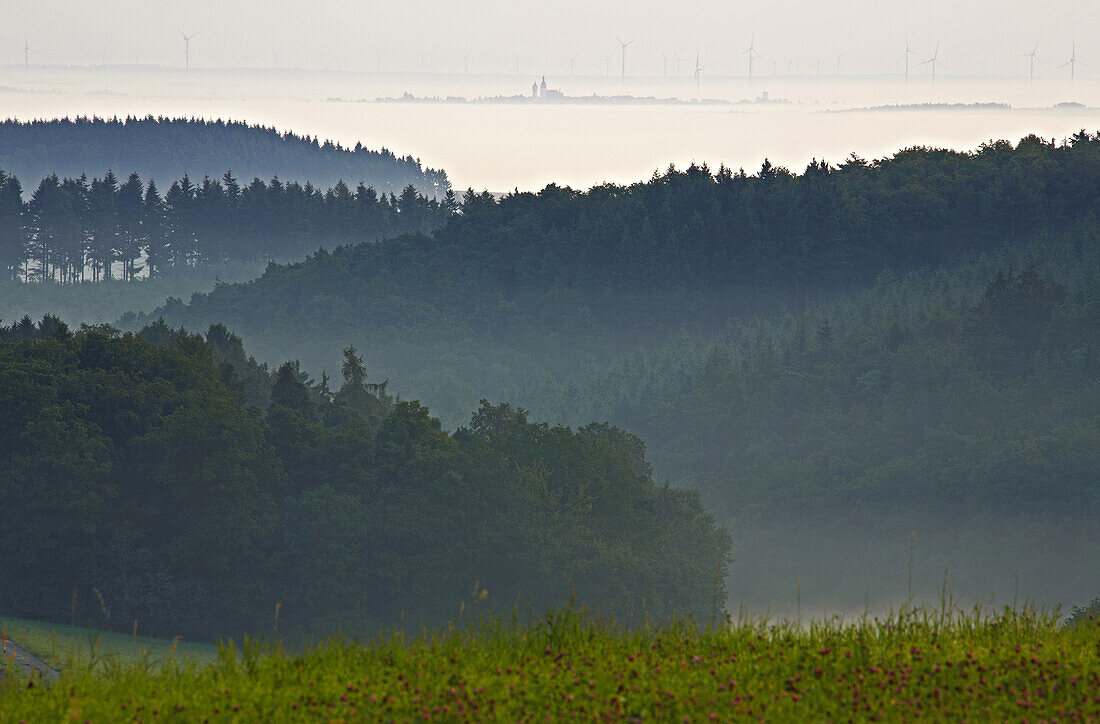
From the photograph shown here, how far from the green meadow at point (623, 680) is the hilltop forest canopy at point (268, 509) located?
160 feet

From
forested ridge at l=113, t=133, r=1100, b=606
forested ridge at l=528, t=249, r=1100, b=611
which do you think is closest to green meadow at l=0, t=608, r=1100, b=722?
forested ridge at l=528, t=249, r=1100, b=611

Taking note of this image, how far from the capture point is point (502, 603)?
2581 inches

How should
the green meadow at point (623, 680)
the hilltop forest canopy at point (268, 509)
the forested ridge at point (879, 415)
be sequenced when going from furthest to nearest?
1. the forested ridge at point (879, 415)
2. the hilltop forest canopy at point (268, 509)
3. the green meadow at point (623, 680)

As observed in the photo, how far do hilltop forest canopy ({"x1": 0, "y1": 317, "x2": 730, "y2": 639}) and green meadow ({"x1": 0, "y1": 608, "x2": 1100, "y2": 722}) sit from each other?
48.8 meters

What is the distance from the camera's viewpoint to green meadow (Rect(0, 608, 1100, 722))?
30.6 ft

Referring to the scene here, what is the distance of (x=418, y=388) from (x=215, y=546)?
117 meters

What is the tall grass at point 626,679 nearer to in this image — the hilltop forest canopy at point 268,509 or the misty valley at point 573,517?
the misty valley at point 573,517

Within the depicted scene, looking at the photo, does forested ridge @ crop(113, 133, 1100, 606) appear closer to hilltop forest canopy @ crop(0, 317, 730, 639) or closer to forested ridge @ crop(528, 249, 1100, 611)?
forested ridge @ crop(528, 249, 1100, 611)

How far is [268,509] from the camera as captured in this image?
216ft

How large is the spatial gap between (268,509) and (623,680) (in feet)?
192

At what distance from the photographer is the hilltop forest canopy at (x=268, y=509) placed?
58906 mm

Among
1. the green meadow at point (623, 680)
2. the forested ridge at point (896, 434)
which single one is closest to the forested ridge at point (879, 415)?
the forested ridge at point (896, 434)

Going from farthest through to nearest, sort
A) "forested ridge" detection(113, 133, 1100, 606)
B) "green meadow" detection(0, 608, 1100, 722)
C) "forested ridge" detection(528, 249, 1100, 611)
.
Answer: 1. "forested ridge" detection(113, 133, 1100, 606)
2. "forested ridge" detection(528, 249, 1100, 611)
3. "green meadow" detection(0, 608, 1100, 722)

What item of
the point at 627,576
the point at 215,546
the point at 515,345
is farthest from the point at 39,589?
the point at 515,345
